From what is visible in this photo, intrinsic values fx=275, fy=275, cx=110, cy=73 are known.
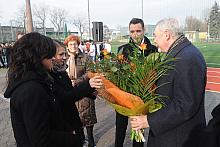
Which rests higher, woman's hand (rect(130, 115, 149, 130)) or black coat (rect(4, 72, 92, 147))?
black coat (rect(4, 72, 92, 147))

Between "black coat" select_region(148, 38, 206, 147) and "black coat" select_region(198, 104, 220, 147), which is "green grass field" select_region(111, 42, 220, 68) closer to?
"black coat" select_region(148, 38, 206, 147)

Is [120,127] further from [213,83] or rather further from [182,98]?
[213,83]

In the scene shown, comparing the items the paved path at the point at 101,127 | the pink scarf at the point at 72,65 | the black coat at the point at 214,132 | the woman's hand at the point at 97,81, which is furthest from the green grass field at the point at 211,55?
the black coat at the point at 214,132

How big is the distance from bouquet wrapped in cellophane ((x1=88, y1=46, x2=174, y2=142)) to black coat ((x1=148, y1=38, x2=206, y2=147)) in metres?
0.07

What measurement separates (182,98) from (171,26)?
1.97 feet

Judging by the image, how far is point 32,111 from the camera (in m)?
1.86

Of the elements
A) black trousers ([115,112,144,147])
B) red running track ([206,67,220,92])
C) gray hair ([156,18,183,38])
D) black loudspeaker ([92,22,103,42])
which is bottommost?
red running track ([206,67,220,92])

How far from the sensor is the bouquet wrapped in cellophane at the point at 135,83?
2.13 m

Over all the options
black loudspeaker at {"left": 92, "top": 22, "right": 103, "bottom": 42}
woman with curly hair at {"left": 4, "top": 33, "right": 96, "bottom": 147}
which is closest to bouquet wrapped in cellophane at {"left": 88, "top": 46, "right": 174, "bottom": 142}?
woman with curly hair at {"left": 4, "top": 33, "right": 96, "bottom": 147}

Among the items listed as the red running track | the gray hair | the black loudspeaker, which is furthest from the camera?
the black loudspeaker

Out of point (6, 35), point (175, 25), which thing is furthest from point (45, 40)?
point (6, 35)

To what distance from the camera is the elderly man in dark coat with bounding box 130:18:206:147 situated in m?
2.15

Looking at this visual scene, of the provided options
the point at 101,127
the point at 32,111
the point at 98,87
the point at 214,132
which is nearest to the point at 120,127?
the point at 98,87

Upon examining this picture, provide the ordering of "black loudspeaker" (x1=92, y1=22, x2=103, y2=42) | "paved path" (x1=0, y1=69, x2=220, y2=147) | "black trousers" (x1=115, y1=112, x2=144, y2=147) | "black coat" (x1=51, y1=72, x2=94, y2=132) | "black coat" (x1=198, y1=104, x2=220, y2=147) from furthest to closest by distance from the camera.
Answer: "black loudspeaker" (x1=92, y1=22, x2=103, y2=42) < "paved path" (x1=0, y1=69, x2=220, y2=147) < "black trousers" (x1=115, y1=112, x2=144, y2=147) < "black coat" (x1=51, y1=72, x2=94, y2=132) < "black coat" (x1=198, y1=104, x2=220, y2=147)
